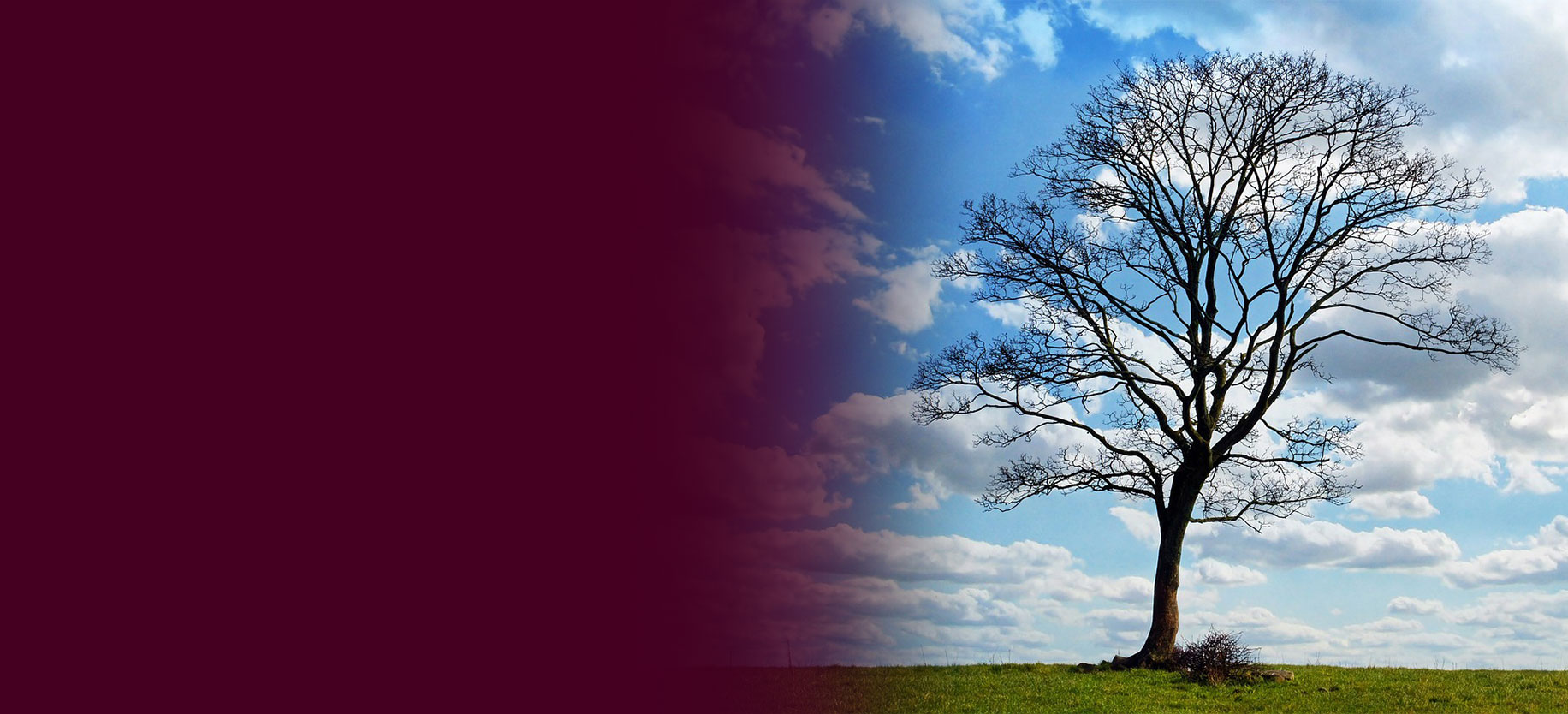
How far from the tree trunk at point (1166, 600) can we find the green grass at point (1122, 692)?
4.12 ft

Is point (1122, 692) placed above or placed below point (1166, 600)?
below

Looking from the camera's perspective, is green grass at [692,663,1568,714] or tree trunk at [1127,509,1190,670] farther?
tree trunk at [1127,509,1190,670]

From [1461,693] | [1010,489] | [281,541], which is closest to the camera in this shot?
[281,541]

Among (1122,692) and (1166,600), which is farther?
(1166,600)

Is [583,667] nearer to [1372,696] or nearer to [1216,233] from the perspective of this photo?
[1372,696]

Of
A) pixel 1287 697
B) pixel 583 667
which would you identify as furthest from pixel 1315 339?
pixel 583 667

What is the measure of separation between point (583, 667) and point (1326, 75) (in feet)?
70.8

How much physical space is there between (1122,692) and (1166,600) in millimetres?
4443

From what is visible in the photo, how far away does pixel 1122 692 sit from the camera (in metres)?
17.2

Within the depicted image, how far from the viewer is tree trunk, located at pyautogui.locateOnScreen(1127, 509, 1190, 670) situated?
20609 mm

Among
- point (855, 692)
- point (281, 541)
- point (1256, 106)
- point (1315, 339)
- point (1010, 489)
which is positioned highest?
point (1256, 106)

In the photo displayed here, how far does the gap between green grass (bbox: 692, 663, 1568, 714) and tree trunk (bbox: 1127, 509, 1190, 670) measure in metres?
1.26

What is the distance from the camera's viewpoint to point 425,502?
867 cm

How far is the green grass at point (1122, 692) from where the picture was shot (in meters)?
15.7
